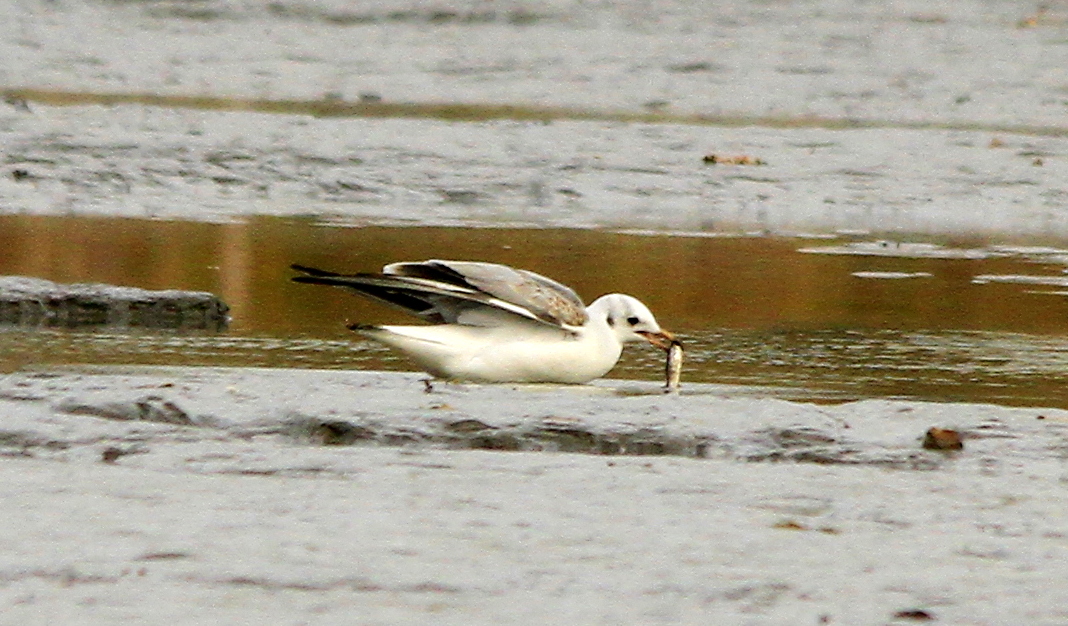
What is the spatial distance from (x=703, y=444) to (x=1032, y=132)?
10596 mm

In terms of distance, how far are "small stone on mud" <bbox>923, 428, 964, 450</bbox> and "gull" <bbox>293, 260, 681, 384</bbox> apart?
1.37 metres

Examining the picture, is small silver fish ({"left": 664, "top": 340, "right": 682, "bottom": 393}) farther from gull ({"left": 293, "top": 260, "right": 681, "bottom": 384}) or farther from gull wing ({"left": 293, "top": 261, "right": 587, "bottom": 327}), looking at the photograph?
gull wing ({"left": 293, "top": 261, "right": 587, "bottom": 327})

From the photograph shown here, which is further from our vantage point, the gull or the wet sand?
the gull

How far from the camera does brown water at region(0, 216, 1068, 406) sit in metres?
7.66

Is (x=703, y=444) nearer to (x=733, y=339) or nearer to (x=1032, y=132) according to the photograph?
(x=733, y=339)

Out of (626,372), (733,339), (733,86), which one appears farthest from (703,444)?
(733,86)

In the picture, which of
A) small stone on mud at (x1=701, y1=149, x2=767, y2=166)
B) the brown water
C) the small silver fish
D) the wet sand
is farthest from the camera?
small stone on mud at (x1=701, y1=149, x2=767, y2=166)

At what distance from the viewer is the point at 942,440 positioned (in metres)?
5.95

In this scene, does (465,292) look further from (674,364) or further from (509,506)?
(509,506)

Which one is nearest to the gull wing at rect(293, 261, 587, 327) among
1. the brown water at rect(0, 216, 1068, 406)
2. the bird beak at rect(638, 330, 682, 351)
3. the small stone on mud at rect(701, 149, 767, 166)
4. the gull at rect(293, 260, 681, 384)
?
the gull at rect(293, 260, 681, 384)

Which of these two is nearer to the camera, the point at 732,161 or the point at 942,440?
the point at 942,440

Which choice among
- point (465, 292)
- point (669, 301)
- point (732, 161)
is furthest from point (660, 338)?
point (732, 161)

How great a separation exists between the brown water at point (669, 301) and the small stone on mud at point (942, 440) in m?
1.21

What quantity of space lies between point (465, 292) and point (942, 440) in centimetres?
163
